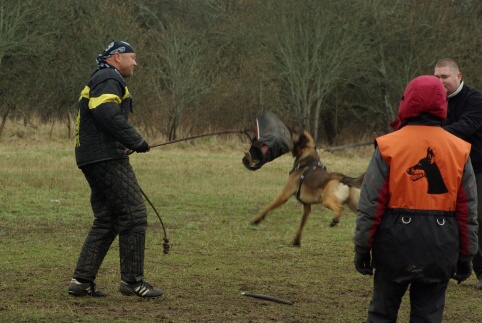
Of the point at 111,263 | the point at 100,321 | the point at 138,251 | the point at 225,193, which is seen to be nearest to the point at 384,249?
the point at 100,321

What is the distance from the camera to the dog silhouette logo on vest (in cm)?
390

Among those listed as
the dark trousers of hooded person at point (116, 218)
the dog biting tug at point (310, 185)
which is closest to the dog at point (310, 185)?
the dog biting tug at point (310, 185)

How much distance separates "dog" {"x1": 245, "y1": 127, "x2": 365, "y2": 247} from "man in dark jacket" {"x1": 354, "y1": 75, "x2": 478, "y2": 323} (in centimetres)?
496

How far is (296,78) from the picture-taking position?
2703cm

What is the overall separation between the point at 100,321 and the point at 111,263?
7.81 ft

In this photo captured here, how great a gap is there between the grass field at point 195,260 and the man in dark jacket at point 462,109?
1.26 m

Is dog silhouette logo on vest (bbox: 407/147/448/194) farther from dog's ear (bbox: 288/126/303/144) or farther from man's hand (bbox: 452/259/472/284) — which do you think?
dog's ear (bbox: 288/126/303/144)

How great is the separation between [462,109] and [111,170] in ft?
9.90

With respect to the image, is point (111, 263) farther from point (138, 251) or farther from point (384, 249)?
point (384, 249)

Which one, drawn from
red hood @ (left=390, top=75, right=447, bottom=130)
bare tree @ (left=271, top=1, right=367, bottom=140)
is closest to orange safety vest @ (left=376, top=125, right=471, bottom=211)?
A: red hood @ (left=390, top=75, right=447, bottom=130)

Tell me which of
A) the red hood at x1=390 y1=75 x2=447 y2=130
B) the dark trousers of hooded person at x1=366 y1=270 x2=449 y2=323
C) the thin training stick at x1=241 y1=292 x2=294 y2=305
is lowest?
the thin training stick at x1=241 y1=292 x2=294 y2=305

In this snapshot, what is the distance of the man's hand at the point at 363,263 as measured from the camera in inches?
162

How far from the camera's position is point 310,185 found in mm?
9094

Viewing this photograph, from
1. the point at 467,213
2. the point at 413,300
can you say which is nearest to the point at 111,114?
the point at 413,300
